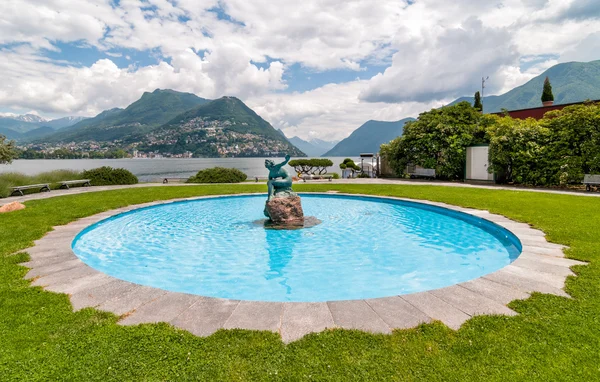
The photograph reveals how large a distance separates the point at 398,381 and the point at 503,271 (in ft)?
12.5

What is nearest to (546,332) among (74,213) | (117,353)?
(117,353)

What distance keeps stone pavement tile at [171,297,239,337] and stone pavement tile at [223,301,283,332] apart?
10cm

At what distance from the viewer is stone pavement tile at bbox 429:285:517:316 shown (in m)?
3.97

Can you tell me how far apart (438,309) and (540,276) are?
2.43 metres

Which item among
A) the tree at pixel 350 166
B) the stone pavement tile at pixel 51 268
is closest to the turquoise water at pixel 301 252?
the stone pavement tile at pixel 51 268

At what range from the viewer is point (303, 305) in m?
4.23

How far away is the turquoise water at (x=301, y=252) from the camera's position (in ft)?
20.4

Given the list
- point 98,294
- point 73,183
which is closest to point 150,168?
point 73,183

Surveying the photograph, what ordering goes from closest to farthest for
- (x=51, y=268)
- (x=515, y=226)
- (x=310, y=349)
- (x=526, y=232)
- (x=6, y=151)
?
(x=310, y=349) → (x=51, y=268) → (x=526, y=232) → (x=515, y=226) → (x=6, y=151)

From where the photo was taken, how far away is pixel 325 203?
51.2 feet

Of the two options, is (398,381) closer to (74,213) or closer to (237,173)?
(74,213)

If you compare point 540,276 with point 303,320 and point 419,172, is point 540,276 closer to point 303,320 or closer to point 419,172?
point 303,320

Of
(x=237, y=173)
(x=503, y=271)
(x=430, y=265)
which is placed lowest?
(x=430, y=265)

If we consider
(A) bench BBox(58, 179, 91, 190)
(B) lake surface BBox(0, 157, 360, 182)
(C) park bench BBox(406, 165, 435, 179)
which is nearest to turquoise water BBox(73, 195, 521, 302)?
(A) bench BBox(58, 179, 91, 190)
